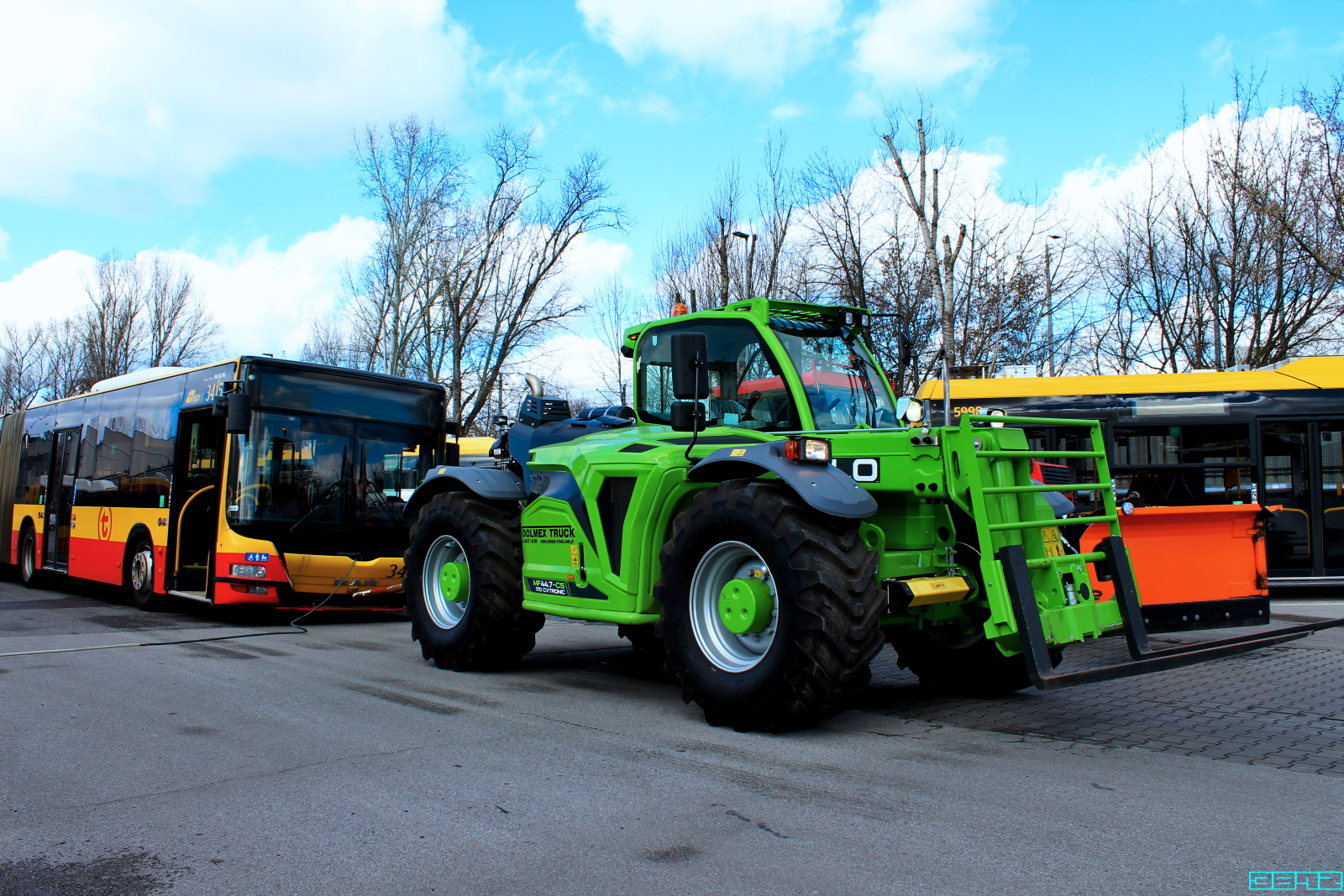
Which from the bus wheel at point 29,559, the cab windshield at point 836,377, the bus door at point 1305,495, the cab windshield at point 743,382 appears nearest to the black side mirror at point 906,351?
the cab windshield at point 836,377

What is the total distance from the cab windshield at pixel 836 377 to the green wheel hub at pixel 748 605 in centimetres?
127

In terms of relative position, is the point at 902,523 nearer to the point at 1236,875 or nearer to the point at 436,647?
the point at 1236,875

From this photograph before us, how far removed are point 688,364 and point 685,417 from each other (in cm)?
41

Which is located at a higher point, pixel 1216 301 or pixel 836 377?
pixel 1216 301

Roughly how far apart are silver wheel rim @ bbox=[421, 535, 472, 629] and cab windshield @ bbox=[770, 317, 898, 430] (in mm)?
3241

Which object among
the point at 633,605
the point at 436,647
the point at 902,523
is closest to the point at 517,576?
the point at 436,647

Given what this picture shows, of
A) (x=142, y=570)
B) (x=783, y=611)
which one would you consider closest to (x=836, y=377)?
(x=783, y=611)

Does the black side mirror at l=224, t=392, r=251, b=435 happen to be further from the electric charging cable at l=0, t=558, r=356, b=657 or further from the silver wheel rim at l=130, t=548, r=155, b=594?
the silver wheel rim at l=130, t=548, r=155, b=594

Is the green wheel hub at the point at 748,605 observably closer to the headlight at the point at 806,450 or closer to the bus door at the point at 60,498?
the headlight at the point at 806,450

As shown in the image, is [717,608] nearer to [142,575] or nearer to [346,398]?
[346,398]

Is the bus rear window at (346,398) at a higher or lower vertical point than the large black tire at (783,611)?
higher

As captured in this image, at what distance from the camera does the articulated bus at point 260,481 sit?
11141 mm

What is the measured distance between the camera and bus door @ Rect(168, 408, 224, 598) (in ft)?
39.6

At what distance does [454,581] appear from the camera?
782cm
